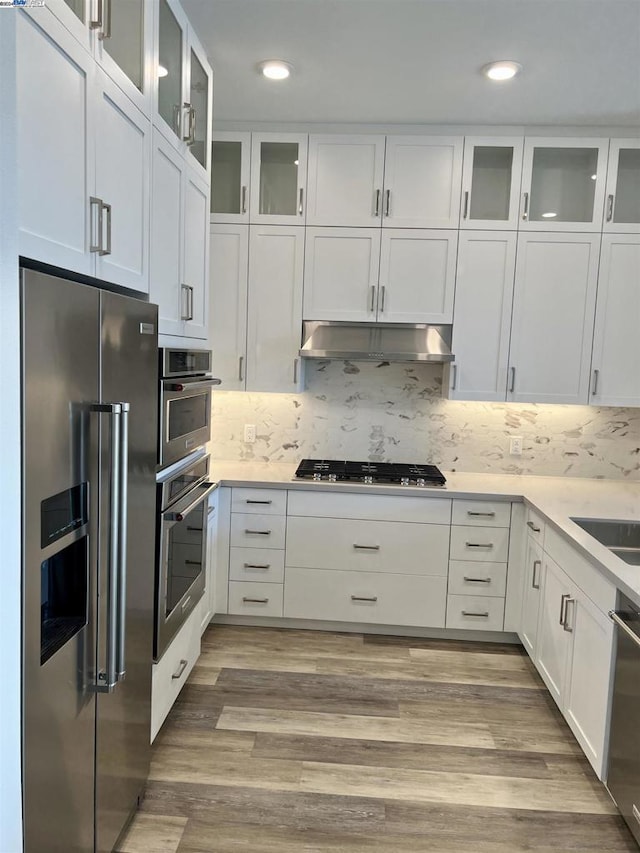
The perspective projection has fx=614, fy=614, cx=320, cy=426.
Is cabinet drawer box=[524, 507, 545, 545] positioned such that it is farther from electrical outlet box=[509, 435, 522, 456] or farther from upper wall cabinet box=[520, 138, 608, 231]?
upper wall cabinet box=[520, 138, 608, 231]

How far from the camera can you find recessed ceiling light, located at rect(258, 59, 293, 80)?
2658 mm

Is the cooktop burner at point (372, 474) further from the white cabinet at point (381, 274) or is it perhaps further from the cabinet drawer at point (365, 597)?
the white cabinet at point (381, 274)

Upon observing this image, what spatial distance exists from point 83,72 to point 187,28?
3.55ft

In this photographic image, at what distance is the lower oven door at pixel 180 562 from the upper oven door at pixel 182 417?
20cm

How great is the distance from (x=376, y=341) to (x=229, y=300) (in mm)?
867

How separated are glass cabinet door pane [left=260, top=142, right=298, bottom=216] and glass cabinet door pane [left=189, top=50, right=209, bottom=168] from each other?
705 mm

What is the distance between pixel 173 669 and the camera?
2436 mm

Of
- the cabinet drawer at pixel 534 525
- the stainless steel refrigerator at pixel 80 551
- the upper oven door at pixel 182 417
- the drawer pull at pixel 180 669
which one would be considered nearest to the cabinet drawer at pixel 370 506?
the cabinet drawer at pixel 534 525

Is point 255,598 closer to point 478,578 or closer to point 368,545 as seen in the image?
point 368,545

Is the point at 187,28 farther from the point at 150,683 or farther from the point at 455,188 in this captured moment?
the point at 150,683

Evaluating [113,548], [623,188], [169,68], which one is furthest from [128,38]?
[623,188]

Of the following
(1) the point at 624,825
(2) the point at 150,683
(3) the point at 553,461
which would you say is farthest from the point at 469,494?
(2) the point at 150,683

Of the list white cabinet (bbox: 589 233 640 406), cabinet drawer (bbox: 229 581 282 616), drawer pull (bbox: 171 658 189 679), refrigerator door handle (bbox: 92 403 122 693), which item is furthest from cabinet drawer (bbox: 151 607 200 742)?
white cabinet (bbox: 589 233 640 406)

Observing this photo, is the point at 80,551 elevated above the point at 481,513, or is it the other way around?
the point at 80,551
